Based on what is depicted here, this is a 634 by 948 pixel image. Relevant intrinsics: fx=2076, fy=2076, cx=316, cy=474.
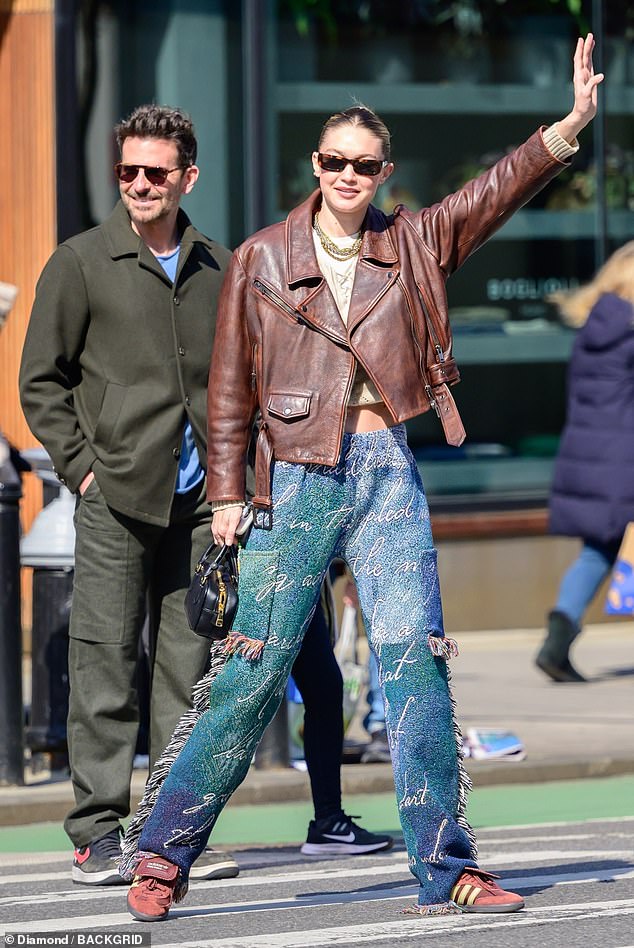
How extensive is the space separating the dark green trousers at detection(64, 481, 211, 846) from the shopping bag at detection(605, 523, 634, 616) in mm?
4257

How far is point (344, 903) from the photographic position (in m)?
5.65

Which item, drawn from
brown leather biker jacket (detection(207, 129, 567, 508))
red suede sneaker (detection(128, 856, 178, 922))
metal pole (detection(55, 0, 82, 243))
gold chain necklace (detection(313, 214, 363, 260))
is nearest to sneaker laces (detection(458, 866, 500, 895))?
red suede sneaker (detection(128, 856, 178, 922))

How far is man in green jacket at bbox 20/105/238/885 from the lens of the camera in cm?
604

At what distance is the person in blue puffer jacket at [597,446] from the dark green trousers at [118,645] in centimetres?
443

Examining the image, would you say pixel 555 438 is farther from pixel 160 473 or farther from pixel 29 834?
pixel 160 473

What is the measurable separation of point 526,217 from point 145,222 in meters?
7.22

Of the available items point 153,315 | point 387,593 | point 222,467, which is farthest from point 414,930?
point 153,315

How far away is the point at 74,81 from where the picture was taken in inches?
456

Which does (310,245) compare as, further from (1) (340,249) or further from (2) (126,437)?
(2) (126,437)

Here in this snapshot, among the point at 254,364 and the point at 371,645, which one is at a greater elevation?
the point at 254,364

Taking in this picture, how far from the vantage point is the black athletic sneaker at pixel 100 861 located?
5977mm

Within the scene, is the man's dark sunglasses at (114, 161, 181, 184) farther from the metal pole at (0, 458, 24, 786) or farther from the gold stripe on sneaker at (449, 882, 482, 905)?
the gold stripe on sneaker at (449, 882, 482, 905)

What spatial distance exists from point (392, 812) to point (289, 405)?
2.76 metres

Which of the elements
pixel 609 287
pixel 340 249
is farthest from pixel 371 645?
pixel 609 287
